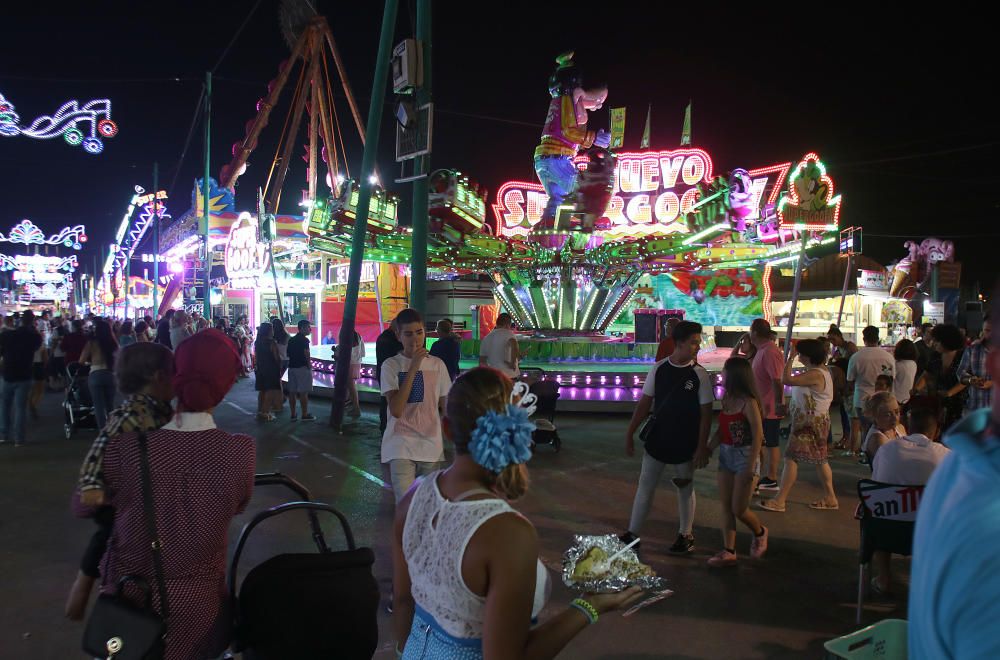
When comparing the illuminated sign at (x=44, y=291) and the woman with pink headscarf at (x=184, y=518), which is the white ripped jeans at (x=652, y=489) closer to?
the woman with pink headscarf at (x=184, y=518)

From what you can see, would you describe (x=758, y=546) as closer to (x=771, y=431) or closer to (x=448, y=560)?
(x=771, y=431)

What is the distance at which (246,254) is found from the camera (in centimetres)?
2353

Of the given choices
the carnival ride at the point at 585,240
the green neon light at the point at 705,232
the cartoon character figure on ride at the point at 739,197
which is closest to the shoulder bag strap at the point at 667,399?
the carnival ride at the point at 585,240

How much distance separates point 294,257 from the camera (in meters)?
29.9

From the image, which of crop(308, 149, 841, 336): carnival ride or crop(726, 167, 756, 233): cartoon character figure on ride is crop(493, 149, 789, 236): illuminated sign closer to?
crop(308, 149, 841, 336): carnival ride

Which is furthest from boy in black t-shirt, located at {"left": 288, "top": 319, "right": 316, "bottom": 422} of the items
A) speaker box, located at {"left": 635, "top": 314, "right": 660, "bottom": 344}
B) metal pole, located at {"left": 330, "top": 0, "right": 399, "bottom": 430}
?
speaker box, located at {"left": 635, "top": 314, "right": 660, "bottom": 344}

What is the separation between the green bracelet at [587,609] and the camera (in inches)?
66.5

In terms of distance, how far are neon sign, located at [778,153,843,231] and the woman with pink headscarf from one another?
10.4m

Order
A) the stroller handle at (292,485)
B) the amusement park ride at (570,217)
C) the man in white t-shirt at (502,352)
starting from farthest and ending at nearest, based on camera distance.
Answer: the amusement park ride at (570,217), the man in white t-shirt at (502,352), the stroller handle at (292,485)

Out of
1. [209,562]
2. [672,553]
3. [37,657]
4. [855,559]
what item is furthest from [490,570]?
[855,559]

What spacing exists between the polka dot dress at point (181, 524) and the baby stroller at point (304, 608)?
0.13m

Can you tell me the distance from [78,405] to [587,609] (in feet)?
36.7

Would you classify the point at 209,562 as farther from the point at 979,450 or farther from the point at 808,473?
the point at 808,473

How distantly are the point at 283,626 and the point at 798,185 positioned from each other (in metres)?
11.2
